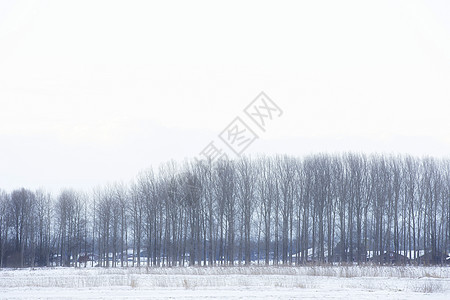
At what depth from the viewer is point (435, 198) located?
52625 mm

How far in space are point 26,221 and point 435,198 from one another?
2069 inches

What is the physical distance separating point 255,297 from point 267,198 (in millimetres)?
38563

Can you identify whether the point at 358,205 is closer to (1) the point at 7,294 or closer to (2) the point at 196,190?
(2) the point at 196,190

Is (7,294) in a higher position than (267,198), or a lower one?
lower

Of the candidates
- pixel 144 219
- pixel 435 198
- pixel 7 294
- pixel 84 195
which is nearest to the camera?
pixel 7 294

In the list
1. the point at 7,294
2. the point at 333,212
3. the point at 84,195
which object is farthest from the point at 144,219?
the point at 7,294

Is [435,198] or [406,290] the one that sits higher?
[435,198]

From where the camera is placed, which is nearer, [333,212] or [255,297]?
[255,297]

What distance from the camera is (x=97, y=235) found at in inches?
2591

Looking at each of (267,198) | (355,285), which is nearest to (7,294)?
(355,285)

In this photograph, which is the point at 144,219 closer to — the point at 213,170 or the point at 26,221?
the point at 213,170

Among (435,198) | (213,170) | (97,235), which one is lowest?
(97,235)

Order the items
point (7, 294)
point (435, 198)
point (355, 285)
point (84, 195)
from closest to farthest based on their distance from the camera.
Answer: point (7, 294) → point (355, 285) → point (435, 198) → point (84, 195)

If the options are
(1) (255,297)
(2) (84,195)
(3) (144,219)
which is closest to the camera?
(1) (255,297)
